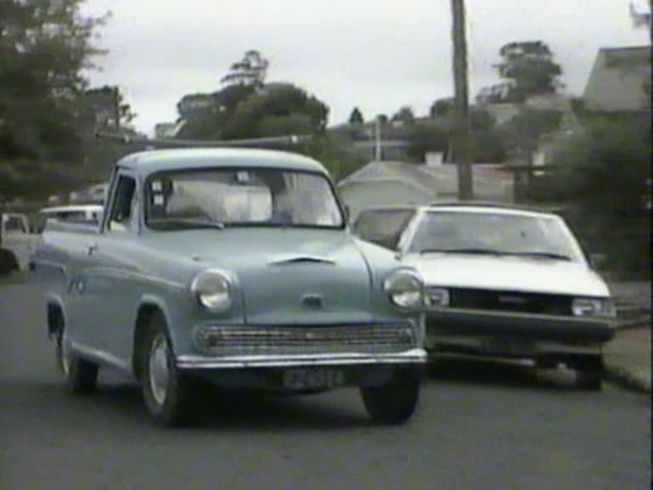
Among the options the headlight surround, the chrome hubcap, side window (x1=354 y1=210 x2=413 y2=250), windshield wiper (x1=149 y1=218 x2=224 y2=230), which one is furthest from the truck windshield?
side window (x1=354 y1=210 x2=413 y2=250)

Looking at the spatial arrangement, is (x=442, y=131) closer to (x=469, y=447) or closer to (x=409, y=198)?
(x=469, y=447)

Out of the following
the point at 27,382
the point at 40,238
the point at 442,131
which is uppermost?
the point at 442,131

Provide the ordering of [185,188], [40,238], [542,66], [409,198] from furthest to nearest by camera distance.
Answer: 1. [40,238]
2. [409,198]
3. [185,188]
4. [542,66]

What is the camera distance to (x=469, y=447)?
8.84 m

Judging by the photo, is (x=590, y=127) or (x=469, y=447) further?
(x=469, y=447)

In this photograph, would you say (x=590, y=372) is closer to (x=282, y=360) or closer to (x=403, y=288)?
(x=403, y=288)

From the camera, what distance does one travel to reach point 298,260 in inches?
367

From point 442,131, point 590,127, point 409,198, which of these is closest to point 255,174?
point 409,198

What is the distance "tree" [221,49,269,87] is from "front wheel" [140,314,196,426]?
2.28m

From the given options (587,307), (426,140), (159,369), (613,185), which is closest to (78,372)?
(159,369)

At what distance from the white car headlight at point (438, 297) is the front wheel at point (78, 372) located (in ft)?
7.89

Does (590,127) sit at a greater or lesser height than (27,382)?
greater

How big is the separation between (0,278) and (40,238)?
5565mm

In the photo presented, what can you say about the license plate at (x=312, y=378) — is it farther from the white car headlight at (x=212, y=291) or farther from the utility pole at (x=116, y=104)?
the utility pole at (x=116, y=104)
